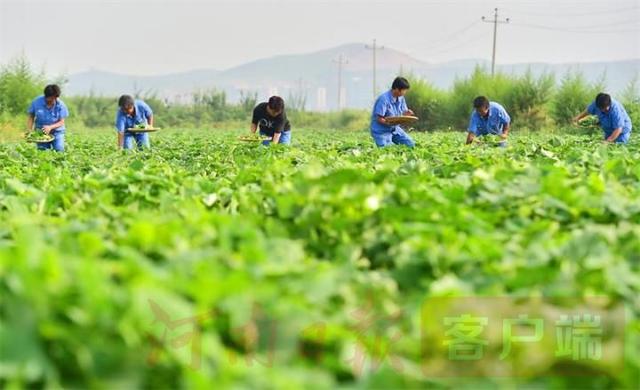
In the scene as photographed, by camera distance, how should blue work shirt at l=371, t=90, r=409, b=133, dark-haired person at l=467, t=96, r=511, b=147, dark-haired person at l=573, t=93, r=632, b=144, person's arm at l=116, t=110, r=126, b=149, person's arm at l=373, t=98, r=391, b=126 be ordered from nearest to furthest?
dark-haired person at l=573, t=93, r=632, b=144, dark-haired person at l=467, t=96, r=511, b=147, person's arm at l=373, t=98, r=391, b=126, blue work shirt at l=371, t=90, r=409, b=133, person's arm at l=116, t=110, r=126, b=149

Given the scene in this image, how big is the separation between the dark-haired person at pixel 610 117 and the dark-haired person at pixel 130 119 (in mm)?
6249

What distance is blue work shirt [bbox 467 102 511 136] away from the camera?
36.0ft

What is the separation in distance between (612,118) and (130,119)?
6.87 meters

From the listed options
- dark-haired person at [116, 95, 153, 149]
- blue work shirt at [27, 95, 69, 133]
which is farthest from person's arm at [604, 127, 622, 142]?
blue work shirt at [27, 95, 69, 133]

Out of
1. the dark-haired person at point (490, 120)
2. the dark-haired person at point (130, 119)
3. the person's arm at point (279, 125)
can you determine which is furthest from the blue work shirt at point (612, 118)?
the dark-haired person at point (130, 119)

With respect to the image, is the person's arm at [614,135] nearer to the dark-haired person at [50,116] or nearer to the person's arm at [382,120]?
the person's arm at [382,120]

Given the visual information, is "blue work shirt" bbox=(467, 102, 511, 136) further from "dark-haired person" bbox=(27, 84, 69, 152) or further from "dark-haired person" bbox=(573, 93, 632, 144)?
"dark-haired person" bbox=(27, 84, 69, 152)

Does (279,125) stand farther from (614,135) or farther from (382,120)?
(614,135)

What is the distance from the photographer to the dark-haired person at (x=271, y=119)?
33.6 feet

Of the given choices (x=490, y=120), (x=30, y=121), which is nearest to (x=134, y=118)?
(x=30, y=121)

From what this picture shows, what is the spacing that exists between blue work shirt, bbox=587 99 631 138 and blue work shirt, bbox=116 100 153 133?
21.3ft

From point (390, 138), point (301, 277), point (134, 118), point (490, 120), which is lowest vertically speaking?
point (390, 138)

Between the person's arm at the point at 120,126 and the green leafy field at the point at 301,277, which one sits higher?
the green leafy field at the point at 301,277

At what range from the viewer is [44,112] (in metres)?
11.5
